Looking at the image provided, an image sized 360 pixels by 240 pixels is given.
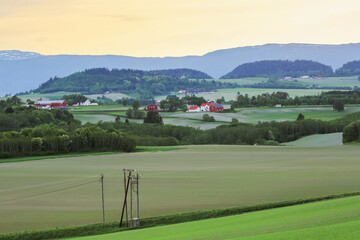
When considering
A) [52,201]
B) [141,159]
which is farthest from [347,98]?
[52,201]

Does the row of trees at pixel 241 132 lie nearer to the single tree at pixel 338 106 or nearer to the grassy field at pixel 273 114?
the grassy field at pixel 273 114

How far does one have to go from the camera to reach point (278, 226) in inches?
950

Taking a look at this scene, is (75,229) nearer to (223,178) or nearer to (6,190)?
(6,190)

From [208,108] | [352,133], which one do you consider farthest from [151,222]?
[208,108]

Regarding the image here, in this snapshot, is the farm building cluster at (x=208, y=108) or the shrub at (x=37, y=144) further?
the farm building cluster at (x=208, y=108)

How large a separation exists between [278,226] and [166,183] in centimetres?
2051

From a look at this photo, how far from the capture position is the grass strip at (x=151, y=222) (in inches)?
1137

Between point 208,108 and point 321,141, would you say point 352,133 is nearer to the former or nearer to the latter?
point 321,141

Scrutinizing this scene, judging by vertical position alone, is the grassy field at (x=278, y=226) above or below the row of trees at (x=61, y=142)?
above

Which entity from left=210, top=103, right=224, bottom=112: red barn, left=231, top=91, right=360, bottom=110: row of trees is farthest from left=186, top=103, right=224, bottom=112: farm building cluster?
left=231, top=91, right=360, bottom=110: row of trees

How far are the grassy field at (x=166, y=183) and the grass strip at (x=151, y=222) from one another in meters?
1.22

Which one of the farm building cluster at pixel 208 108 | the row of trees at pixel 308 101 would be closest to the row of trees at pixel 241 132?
the row of trees at pixel 308 101

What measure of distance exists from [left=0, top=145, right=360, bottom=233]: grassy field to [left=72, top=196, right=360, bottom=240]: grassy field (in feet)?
15.5

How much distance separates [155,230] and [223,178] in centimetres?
1949
